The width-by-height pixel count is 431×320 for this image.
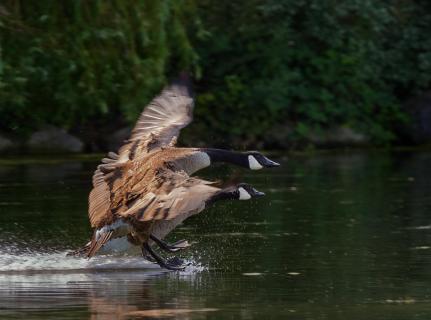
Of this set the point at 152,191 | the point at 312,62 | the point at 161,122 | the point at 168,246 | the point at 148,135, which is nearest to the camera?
the point at 152,191

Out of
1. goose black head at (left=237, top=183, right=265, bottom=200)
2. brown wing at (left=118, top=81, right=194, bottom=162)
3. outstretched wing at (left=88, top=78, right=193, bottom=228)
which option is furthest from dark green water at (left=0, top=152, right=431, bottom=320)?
brown wing at (left=118, top=81, right=194, bottom=162)

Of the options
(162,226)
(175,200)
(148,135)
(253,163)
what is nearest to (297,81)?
(148,135)

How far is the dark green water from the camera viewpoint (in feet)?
30.6

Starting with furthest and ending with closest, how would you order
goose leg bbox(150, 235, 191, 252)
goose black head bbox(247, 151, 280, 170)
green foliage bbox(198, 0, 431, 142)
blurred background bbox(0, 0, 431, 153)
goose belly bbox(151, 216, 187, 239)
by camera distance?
green foliage bbox(198, 0, 431, 142), blurred background bbox(0, 0, 431, 153), goose black head bbox(247, 151, 280, 170), goose leg bbox(150, 235, 191, 252), goose belly bbox(151, 216, 187, 239)

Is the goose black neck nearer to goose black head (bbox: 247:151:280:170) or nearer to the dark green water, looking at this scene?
goose black head (bbox: 247:151:280:170)

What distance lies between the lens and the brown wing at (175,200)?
9859 mm

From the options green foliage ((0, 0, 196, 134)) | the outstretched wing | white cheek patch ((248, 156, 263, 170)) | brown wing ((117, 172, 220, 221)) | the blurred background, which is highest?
brown wing ((117, 172, 220, 221))

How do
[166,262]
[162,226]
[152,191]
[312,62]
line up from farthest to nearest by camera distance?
[312,62] < [162,226] < [166,262] < [152,191]

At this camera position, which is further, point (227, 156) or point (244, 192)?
point (227, 156)

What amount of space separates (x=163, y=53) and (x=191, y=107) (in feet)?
16.3

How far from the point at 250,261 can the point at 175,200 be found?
198cm

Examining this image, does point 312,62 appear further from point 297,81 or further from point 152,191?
point 152,191

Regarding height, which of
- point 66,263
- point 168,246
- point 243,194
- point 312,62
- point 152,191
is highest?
point 243,194

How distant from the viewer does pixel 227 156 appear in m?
12.1
